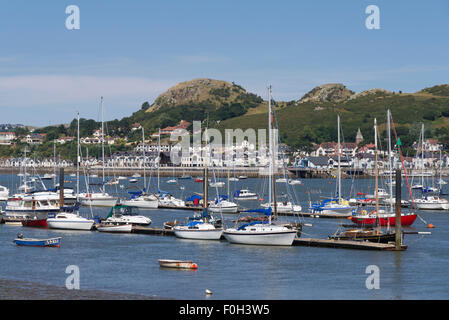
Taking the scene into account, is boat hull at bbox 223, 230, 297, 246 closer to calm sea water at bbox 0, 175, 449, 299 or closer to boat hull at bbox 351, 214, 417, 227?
calm sea water at bbox 0, 175, 449, 299

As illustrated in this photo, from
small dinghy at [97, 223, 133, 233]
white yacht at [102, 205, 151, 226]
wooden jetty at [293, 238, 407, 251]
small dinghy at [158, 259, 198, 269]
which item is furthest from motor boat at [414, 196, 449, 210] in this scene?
small dinghy at [158, 259, 198, 269]

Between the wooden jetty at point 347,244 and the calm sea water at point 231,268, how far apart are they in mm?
659

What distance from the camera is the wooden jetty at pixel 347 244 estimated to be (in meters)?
47.8

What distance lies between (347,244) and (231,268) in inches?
447

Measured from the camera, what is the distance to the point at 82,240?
2159 inches

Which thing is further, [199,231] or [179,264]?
[199,231]

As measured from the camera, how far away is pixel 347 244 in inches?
1940

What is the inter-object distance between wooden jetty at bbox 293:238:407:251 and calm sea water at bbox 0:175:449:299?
66cm

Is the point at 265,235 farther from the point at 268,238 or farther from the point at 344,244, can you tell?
the point at 344,244

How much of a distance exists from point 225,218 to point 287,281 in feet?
115

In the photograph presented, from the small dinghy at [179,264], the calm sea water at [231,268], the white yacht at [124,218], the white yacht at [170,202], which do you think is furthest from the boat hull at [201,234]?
the white yacht at [170,202]

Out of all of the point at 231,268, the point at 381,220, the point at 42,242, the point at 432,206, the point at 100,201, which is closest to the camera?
the point at 231,268
